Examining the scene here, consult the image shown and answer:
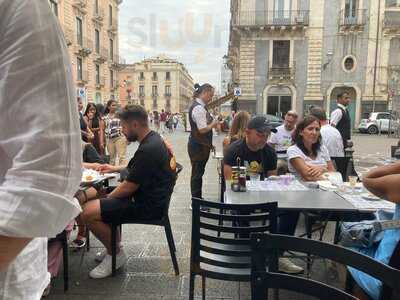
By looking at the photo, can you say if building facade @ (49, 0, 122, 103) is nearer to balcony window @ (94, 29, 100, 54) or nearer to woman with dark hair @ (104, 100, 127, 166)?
balcony window @ (94, 29, 100, 54)

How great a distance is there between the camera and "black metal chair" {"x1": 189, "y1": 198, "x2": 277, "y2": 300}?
92.9 inches

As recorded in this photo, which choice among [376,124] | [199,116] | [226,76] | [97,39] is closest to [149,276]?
[199,116]

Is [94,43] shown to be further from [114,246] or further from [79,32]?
[114,246]

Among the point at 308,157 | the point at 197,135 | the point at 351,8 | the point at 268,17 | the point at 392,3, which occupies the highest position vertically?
the point at 392,3

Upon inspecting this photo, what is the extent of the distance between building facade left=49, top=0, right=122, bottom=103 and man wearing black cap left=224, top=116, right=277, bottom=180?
24.2 m

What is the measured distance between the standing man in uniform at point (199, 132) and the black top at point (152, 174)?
2080mm

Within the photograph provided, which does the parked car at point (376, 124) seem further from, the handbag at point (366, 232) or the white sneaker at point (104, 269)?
the white sneaker at point (104, 269)

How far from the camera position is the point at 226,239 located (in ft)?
7.88

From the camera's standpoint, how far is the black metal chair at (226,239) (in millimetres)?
2359

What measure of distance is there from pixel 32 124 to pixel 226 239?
1.88 metres

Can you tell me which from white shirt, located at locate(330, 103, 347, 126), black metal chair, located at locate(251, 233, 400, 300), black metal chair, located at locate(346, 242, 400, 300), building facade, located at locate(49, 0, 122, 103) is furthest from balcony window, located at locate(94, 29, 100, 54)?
black metal chair, located at locate(251, 233, 400, 300)

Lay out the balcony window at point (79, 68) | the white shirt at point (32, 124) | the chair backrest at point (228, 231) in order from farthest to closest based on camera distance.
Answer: the balcony window at point (79, 68)
the chair backrest at point (228, 231)
the white shirt at point (32, 124)

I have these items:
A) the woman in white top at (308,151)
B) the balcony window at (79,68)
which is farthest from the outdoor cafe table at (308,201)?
the balcony window at (79,68)

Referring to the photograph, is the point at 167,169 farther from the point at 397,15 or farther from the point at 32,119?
the point at 397,15
